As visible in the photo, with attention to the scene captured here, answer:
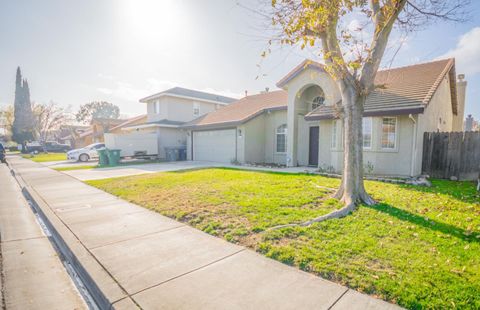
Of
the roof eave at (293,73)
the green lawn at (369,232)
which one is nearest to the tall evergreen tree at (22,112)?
the roof eave at (293,73)

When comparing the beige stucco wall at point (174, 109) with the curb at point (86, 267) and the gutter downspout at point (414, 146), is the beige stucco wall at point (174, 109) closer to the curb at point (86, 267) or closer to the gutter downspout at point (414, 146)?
the curb at point (86, 267)

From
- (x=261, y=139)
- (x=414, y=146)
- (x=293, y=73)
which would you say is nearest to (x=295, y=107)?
(x=293, y=73)

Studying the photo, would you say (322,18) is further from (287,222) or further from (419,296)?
(419,296)

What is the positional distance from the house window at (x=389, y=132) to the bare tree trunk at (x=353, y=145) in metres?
5.71

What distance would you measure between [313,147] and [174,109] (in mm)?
14234

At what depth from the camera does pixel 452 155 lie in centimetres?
1071

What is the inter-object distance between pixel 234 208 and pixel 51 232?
13.2ft

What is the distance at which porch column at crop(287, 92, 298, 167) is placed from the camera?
14438 mm

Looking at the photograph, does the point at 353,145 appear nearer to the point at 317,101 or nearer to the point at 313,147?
the point at 313,147

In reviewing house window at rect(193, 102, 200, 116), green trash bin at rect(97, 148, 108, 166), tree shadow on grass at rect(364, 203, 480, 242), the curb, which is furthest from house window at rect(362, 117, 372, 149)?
green trash bin at rect(97, 148, 108, 166)

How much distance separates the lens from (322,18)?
5852 mm

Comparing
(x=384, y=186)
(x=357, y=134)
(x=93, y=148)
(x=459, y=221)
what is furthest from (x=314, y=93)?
(x=93, y=148)

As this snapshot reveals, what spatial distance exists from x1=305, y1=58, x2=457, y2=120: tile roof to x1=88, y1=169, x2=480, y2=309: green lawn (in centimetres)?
371

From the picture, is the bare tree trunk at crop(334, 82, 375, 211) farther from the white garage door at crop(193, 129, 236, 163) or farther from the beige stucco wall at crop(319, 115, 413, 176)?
the white garage door at crop(193, 129, 236, 163)
